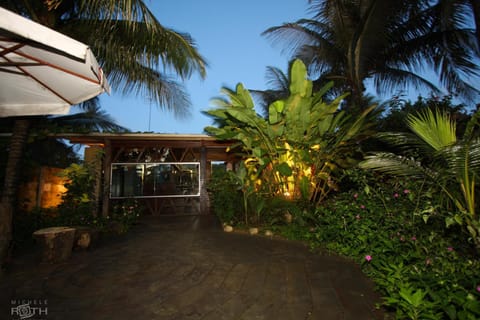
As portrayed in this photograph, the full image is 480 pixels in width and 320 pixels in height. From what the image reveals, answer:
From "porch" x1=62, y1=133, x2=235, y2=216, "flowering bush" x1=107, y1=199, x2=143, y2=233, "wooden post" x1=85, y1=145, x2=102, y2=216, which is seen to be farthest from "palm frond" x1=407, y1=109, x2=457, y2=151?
"wooden post" x1=85, y1=145, x2=102, y2=216

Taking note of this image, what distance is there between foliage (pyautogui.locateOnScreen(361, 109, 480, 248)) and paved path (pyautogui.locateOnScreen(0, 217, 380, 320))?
1.07 meters

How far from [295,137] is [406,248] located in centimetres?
277

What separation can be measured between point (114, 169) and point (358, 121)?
6.97m

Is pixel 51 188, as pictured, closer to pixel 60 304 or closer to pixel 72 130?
pixel 72 130

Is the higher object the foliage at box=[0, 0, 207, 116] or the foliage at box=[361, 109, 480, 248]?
the foliage at box=[0, 0, 207, 116]

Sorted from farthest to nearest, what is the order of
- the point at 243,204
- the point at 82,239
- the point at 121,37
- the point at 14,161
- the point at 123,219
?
1. the point at 123,219
2. the point at 243,204
3. the point at 121,37
4. the point at 14,161
5. the point at 82,239

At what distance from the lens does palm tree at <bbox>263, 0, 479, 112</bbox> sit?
579 centimetres

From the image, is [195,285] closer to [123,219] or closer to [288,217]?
[288,217]

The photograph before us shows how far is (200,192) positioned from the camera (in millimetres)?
7211

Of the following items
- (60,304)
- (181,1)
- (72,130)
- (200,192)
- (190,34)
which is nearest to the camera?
(60,304)

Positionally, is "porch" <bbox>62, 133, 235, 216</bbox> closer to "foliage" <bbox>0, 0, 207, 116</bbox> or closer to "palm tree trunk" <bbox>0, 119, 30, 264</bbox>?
"foliage" <bbox>0, 0, 207, 116</bbox>

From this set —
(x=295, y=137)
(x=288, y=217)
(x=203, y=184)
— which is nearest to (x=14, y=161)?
(x=203, y=184)

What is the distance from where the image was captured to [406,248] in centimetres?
238

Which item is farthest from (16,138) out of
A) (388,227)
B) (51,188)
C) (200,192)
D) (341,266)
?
(388,227)
